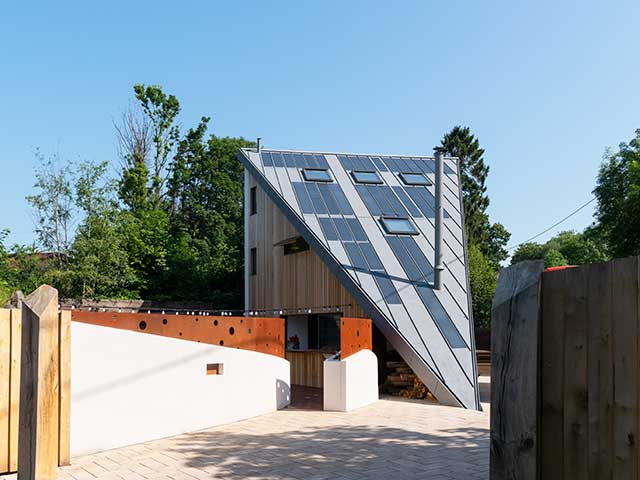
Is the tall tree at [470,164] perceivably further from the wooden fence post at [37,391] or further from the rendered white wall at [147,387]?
the wooden fence post at [37,391]

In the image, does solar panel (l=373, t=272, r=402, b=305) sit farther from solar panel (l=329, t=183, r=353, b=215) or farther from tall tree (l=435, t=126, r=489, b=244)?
tall tree (l=435, t=126, r=489, b=244)

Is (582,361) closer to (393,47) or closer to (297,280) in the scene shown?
(393,47)

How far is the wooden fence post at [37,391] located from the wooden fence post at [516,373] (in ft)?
11.6

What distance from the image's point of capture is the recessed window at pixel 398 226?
14.1 metres

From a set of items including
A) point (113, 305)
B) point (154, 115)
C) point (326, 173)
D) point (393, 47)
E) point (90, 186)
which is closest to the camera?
point (393, 47)

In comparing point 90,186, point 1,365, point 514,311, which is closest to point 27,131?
point 90,186

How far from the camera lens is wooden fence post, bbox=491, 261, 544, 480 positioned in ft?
7.75

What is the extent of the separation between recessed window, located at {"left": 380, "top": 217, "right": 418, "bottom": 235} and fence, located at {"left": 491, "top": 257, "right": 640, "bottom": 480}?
1161 cm

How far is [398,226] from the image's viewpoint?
567 inches

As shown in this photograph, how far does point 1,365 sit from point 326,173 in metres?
11.6

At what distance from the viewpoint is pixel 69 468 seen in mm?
5590

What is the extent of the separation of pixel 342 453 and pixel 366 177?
35.6ft

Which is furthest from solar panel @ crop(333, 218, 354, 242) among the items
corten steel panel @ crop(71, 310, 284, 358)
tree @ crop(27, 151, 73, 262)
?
tree @ crop(27, 151, 73, 262)

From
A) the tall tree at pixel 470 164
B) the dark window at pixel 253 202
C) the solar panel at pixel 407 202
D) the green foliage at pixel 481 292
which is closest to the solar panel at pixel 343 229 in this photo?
the solar panel at pixel 407 202
